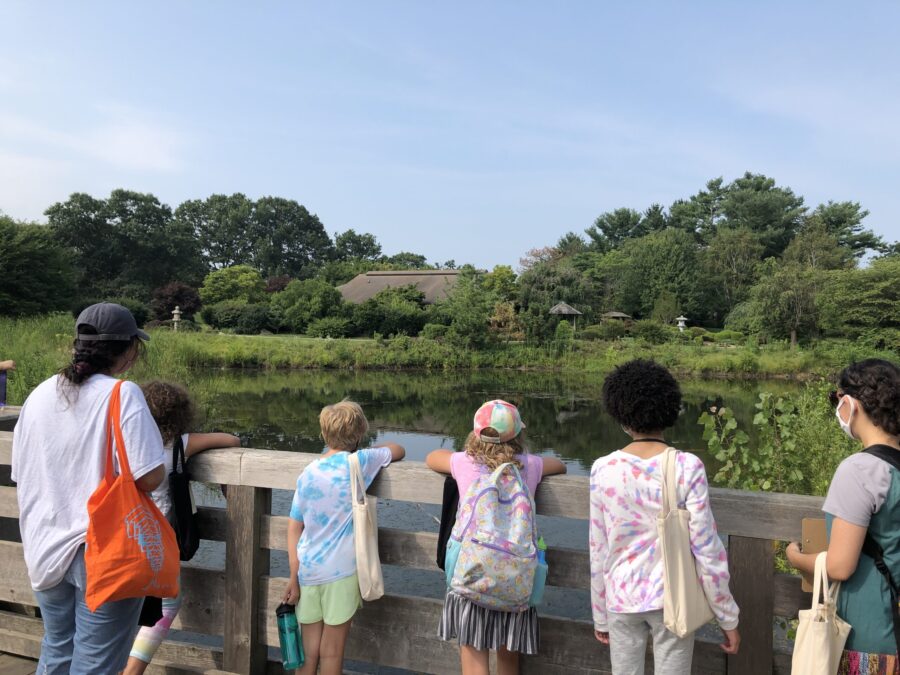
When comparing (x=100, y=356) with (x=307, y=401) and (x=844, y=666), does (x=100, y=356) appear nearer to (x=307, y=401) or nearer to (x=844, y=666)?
(x=844, y=666)

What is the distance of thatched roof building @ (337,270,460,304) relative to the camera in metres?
42.6

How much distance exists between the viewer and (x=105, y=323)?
1.96 m

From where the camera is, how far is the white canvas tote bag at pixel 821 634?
1644mm

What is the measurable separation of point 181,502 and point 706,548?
1.67 metres

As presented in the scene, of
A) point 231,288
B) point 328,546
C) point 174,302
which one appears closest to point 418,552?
point 328,546

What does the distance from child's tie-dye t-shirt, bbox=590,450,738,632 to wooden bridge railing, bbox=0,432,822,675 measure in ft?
0.72

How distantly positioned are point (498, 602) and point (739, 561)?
0.72 m

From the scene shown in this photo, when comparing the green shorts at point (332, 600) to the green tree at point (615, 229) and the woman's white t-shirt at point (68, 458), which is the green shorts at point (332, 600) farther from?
the green tree at point (615, 229)

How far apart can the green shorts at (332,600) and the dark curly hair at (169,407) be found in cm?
68

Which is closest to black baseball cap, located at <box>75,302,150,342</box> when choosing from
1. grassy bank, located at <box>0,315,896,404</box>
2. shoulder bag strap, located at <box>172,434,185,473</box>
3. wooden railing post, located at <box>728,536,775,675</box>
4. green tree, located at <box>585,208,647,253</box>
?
shoulder bag strap, located at <box>172,434,185,473</box>

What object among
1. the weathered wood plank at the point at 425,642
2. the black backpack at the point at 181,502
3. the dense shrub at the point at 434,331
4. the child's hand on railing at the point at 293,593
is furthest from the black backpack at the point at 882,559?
the dense shrub at the point at 434,331

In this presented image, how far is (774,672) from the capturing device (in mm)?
2076

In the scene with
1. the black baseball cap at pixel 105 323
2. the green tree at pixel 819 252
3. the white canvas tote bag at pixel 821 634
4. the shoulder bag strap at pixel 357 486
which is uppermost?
the green tree at pixel 819 252

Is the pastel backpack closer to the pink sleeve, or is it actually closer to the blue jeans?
the pink sleeve
